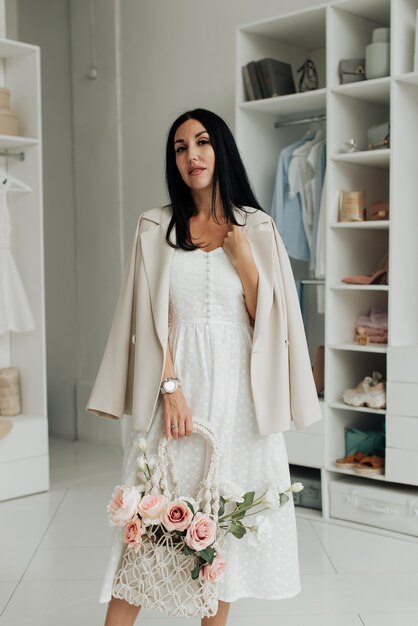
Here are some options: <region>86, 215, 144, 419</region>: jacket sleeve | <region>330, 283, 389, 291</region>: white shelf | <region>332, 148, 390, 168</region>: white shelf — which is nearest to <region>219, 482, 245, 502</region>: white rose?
<region>86, 215, 144, 419</region>: jacket sleeve

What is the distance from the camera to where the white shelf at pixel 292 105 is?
410cm

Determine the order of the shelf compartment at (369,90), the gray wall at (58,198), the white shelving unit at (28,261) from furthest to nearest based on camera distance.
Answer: the gray wall at (58,198) → the white shelving unit at (28,261) → the shelf compartment at (369,90)

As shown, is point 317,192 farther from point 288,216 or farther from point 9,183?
point 9,183

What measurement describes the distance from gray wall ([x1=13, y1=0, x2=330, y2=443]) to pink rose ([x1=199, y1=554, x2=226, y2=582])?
3317mm

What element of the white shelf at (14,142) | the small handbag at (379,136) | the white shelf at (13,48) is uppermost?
the white shelf at (13,48)

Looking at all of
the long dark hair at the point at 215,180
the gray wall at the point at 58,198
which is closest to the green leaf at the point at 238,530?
the long dark hair at the point at 215,180

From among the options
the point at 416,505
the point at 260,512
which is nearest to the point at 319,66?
the point at 416,505

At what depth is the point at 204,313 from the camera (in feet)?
7.65

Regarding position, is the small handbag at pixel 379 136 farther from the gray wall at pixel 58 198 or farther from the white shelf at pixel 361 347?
the gray wall at pixel 58 198

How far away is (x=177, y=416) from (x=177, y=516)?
26cm

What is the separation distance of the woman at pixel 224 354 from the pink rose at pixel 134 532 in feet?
0.40

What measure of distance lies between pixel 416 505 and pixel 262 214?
6.27 ft

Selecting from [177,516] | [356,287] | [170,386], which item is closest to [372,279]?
[356,287]

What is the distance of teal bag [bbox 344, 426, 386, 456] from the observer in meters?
4.04
